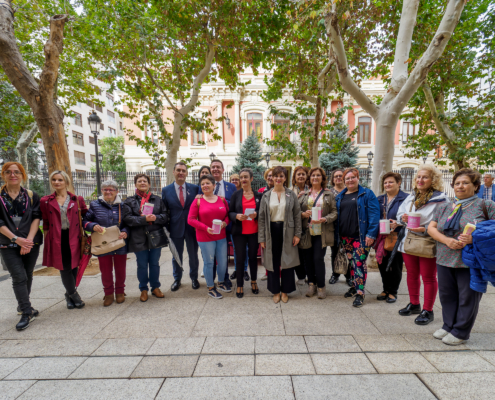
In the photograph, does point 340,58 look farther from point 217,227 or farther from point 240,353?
point 240,353

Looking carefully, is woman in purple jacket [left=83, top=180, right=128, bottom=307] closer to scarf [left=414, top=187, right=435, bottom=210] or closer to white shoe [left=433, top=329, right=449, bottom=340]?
scarf [left=414, top=187, right=435, bottom=210]

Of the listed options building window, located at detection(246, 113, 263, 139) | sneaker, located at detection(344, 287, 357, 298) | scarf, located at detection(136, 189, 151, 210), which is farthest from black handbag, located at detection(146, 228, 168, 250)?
building window, located at detection(246, 113, 263, 139)

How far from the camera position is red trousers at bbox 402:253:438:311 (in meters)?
3.20

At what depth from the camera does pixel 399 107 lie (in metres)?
5.16

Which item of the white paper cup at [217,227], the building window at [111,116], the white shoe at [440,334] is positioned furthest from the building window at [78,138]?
the white shoe at [440,334]

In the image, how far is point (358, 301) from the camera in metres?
3.69

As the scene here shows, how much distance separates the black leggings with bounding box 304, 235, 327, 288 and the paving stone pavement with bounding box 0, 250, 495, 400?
34 cm

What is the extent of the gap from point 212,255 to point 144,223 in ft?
3.89

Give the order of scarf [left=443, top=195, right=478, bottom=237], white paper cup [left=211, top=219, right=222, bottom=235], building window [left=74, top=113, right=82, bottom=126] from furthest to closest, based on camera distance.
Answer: building window [left=74, top=113, right=82, bottom=126], white paper cup [left=211, top=219, right=222, bottom=235], scarf [left=443, top=195, right=478, bottom=237]

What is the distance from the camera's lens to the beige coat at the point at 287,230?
3.67 metres

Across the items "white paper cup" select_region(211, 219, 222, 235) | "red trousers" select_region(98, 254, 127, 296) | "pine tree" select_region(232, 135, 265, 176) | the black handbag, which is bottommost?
"red trousers" select_region(98, 254, 127, 296)

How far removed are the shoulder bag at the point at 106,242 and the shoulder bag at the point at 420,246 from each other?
4.00 meters

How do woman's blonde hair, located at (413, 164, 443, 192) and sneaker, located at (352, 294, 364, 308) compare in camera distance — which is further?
sneaker, located at (352, 294, 364, 308)

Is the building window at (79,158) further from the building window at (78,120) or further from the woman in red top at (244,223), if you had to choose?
the woman in red top at (244,223)
